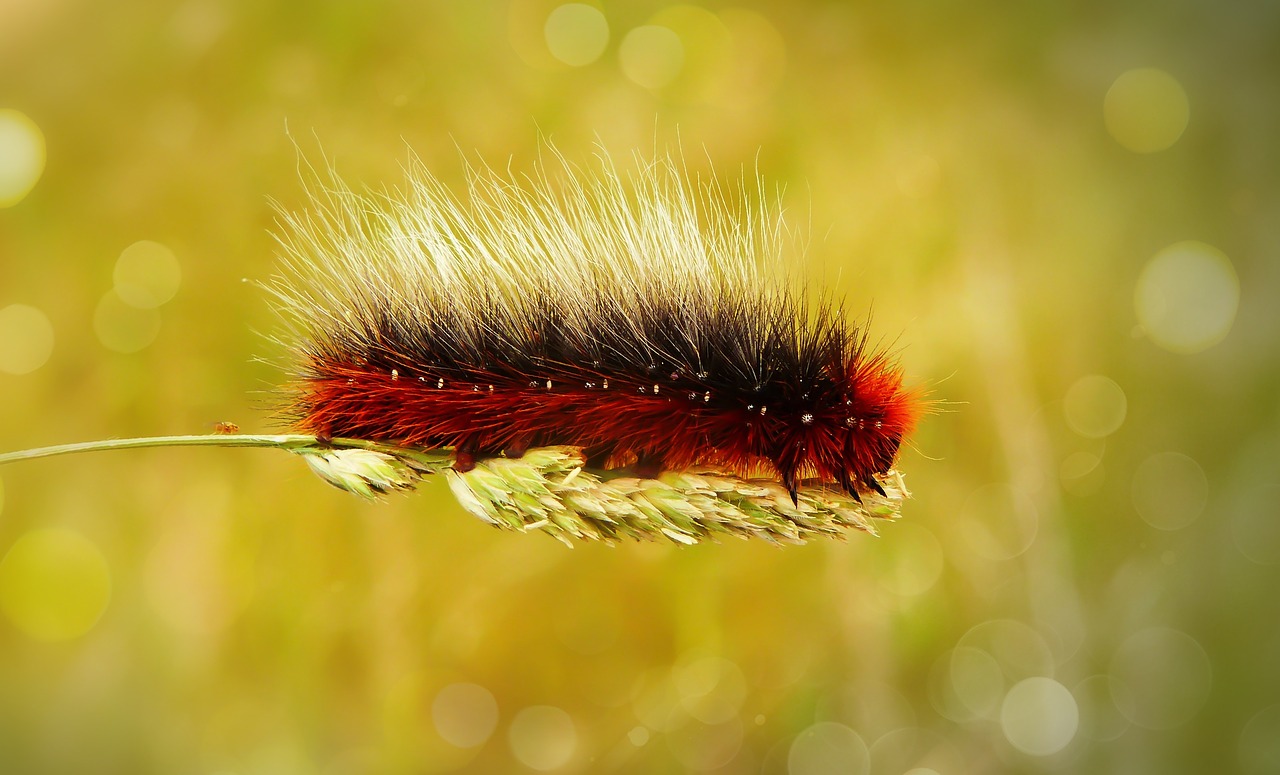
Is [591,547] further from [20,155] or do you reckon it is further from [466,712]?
[20,155]

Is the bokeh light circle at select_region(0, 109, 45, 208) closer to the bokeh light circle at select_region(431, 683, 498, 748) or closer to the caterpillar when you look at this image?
the caterpillar

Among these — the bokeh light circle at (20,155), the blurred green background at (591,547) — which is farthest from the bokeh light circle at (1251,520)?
the bokeh light circle at (20,155)

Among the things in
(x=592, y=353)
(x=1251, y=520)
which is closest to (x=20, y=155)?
(x=592, y=353)

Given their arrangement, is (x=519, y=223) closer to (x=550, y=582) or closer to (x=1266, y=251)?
(x=550, y=582)

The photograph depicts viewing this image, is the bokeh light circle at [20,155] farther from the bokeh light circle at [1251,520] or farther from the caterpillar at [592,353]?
the bokeh light circle at [1251,520]

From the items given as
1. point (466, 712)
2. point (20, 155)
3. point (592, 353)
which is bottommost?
point (466, 712)

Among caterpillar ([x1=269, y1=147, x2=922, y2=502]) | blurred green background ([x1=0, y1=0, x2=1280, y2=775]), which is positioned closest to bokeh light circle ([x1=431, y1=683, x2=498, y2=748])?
blurred green background ([x1=0, y1=0, x2=1280, y2=775])
